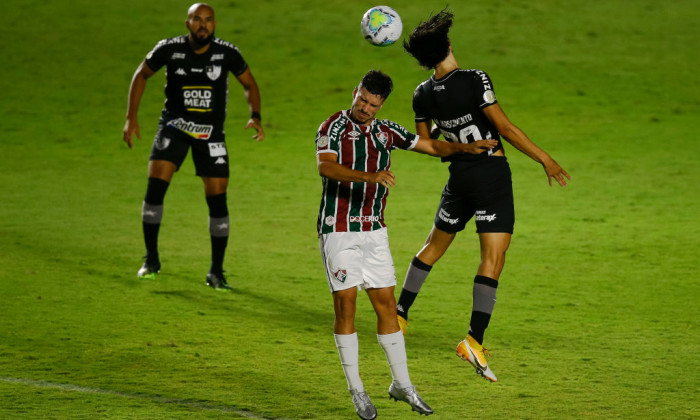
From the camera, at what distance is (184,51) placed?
854 cm

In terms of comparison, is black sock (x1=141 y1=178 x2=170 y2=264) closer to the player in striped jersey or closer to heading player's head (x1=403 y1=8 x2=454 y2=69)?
heading player's head (x1=403 y1=8 x2=454 y2=69)

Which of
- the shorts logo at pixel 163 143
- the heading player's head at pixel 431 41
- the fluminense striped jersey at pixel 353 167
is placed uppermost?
the heading player's head at pixel 431 41

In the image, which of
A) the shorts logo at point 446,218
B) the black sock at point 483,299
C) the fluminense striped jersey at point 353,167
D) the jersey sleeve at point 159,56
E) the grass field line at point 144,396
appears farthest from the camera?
the jersey sleeve at point 159,56

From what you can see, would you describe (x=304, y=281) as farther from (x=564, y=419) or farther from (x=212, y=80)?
(x=564, y=419)

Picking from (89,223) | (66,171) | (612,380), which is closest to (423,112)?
(612,380)

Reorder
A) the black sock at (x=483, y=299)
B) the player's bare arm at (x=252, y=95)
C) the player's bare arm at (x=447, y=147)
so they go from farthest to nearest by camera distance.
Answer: the player's bare arm at (x=252, y=95) < the black sock at (x=483, y=299) < the player's bare arm at (x=447, y=147)

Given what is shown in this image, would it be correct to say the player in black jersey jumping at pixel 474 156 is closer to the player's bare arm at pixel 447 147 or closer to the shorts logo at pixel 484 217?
the shorts logo at pixel 484 217

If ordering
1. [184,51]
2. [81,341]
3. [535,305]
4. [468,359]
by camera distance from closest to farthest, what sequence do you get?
[468,359] < [81,341] < [535,305] < [184,51]

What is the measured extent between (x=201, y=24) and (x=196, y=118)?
31.4 inches

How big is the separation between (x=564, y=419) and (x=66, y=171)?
10717mm

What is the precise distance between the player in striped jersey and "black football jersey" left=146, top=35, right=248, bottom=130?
3520 mm

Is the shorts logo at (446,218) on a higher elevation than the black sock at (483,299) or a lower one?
higher

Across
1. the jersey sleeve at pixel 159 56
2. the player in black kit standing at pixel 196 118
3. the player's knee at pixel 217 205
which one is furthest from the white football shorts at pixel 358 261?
the jersey sleeve at pixel 159 56

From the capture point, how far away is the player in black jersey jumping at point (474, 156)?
229 inches
